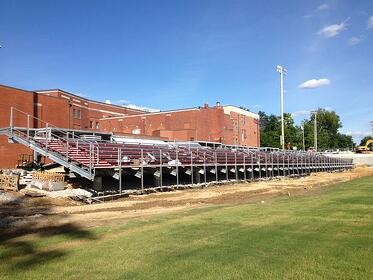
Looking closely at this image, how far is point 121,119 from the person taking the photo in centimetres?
9225

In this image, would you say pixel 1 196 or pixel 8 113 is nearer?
pixel 1 196

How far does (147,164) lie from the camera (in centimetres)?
2730

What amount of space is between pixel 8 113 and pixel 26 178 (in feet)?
89.8

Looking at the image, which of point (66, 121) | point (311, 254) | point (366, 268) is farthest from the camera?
point (66, 121)

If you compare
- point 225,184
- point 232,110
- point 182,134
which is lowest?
point 225,184

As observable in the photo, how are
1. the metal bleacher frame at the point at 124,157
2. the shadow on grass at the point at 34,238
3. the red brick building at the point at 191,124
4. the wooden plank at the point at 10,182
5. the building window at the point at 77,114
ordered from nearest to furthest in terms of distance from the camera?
the shadow on grass at the point at 34,238, the wooden plank at the point at 10,182, the metal bleacher frame at the point at 124,157, the building window at the point at 77,114, the red brick building at the point at 191,124

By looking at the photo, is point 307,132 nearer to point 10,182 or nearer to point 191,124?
point 191,124

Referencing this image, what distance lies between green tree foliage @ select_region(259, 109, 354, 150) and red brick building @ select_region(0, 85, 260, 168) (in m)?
20.5

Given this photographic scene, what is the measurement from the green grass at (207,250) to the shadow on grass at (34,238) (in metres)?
0.02

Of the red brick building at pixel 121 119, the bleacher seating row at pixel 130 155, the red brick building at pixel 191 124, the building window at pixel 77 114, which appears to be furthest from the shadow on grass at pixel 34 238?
the red brick building at pixel 191 124

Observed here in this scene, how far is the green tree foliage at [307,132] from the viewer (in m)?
126

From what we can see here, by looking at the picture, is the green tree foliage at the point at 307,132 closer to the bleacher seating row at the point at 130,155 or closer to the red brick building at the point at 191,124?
the red brick building at the point at 191,124

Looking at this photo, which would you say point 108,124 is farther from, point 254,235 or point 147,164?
point 254,235

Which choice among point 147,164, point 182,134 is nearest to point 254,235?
point 147,164
